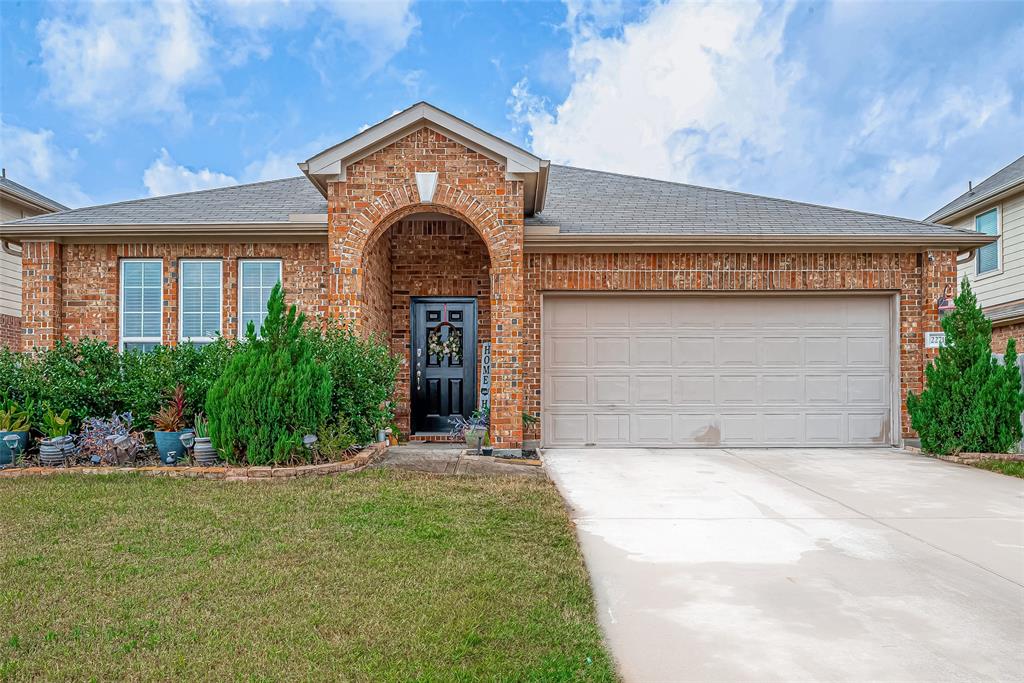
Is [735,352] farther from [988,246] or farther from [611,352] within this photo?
[988,246]

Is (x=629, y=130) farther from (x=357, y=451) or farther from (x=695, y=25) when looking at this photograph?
(x=357, y=451)

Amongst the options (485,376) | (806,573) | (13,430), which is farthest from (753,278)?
(13,430)

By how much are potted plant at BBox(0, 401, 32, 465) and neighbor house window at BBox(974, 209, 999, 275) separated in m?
18.1

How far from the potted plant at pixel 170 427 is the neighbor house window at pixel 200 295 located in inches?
108

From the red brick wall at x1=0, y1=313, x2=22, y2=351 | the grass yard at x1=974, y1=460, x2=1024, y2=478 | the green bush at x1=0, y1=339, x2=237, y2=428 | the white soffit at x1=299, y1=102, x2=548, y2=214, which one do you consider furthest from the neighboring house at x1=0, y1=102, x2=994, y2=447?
the red brick wall at x1=0, y1=313, x2=22, y2=351

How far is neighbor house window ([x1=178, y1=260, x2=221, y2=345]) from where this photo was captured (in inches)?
392

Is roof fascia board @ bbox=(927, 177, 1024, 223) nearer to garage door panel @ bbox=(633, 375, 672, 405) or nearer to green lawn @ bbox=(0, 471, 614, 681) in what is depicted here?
garage door panel @ bbox=(633, 375, 672, 405)

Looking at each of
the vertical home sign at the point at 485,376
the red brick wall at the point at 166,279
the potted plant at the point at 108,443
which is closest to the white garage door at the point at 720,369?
the vertical home sign at the point at 485,376

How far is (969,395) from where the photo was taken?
855cm

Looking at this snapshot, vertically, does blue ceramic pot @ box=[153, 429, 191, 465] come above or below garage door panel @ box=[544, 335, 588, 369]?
below

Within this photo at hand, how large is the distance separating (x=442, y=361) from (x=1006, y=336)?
41.3 ft

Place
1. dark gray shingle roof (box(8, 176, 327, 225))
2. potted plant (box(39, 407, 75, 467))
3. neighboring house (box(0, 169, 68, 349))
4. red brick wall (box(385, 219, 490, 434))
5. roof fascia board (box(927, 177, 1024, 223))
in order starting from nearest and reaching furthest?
potted plant (box(39, 407, 75, 467)) < dark gray shingle roof (box(8, 176, 327, 225)) < red brick wall (box(385, 219, 490, 434)) < roof fascia board (box(927, 177, 1024, 223)) < neighboring house (box(0, 169, 68, 349))

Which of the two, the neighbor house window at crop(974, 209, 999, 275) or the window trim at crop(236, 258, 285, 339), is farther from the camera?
the neighbor house window at crop(974, 209, 999, 275)

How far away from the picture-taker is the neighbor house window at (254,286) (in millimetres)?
9969
